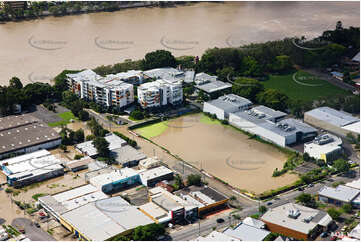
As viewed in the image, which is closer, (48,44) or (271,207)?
(271,207)

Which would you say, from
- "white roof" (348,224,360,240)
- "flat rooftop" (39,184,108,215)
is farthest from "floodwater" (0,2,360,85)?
"white roof" (348,224,360,240)

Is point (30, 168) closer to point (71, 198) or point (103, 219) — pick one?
point (71, 198)

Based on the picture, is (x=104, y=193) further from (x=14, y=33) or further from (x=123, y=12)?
(x=123, y=12)

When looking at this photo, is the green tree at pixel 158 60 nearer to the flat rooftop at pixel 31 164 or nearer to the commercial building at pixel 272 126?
the commercial building at pixel 272 126

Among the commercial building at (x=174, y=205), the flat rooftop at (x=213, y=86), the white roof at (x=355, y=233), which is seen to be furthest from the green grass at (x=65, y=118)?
the white roof at (x=355, y=233)

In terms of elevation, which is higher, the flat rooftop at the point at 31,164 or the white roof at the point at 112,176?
the flat rooftop at the point at 31,164

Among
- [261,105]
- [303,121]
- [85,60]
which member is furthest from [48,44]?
[303,121]
